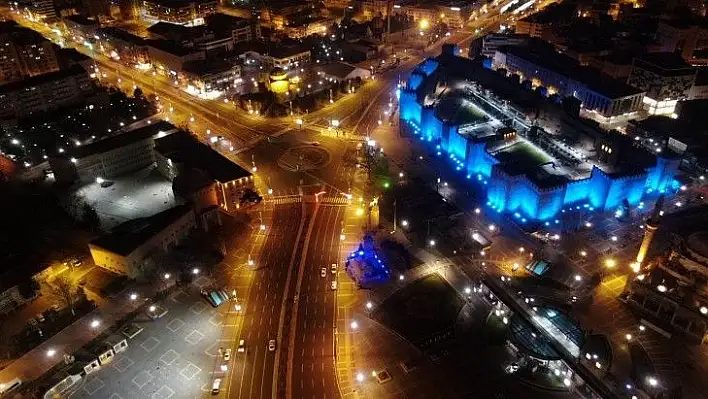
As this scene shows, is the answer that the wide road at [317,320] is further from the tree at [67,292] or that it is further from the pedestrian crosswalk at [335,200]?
the tree at [67,292]

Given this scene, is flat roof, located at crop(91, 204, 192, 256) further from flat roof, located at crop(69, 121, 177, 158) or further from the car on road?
the car on road

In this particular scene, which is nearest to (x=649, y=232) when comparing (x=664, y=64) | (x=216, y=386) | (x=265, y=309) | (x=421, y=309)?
(x=421, y=309)

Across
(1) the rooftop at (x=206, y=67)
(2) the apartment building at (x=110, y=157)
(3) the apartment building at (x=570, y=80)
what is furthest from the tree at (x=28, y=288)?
(3) the apartment building at (x=570, y=80)

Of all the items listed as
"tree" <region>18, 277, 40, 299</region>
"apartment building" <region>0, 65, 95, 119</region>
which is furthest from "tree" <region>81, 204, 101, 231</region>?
"apartment building" <region>0, 65, 95, 119</region>

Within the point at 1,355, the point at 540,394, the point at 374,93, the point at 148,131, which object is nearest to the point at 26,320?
the point at 1,355

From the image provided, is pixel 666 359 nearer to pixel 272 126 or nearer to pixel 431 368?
pixel 431 368

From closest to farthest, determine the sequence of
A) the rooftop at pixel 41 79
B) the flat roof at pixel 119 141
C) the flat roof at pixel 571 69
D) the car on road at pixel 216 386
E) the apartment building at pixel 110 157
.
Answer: the car on road at pixel 216 386
the apartment building at pixel 110 157
the flat roof at pixel 119 141
the flat roof at pixel 571 69
the rooftop at pixel 41 79

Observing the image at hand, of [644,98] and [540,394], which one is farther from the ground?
[644,98]
